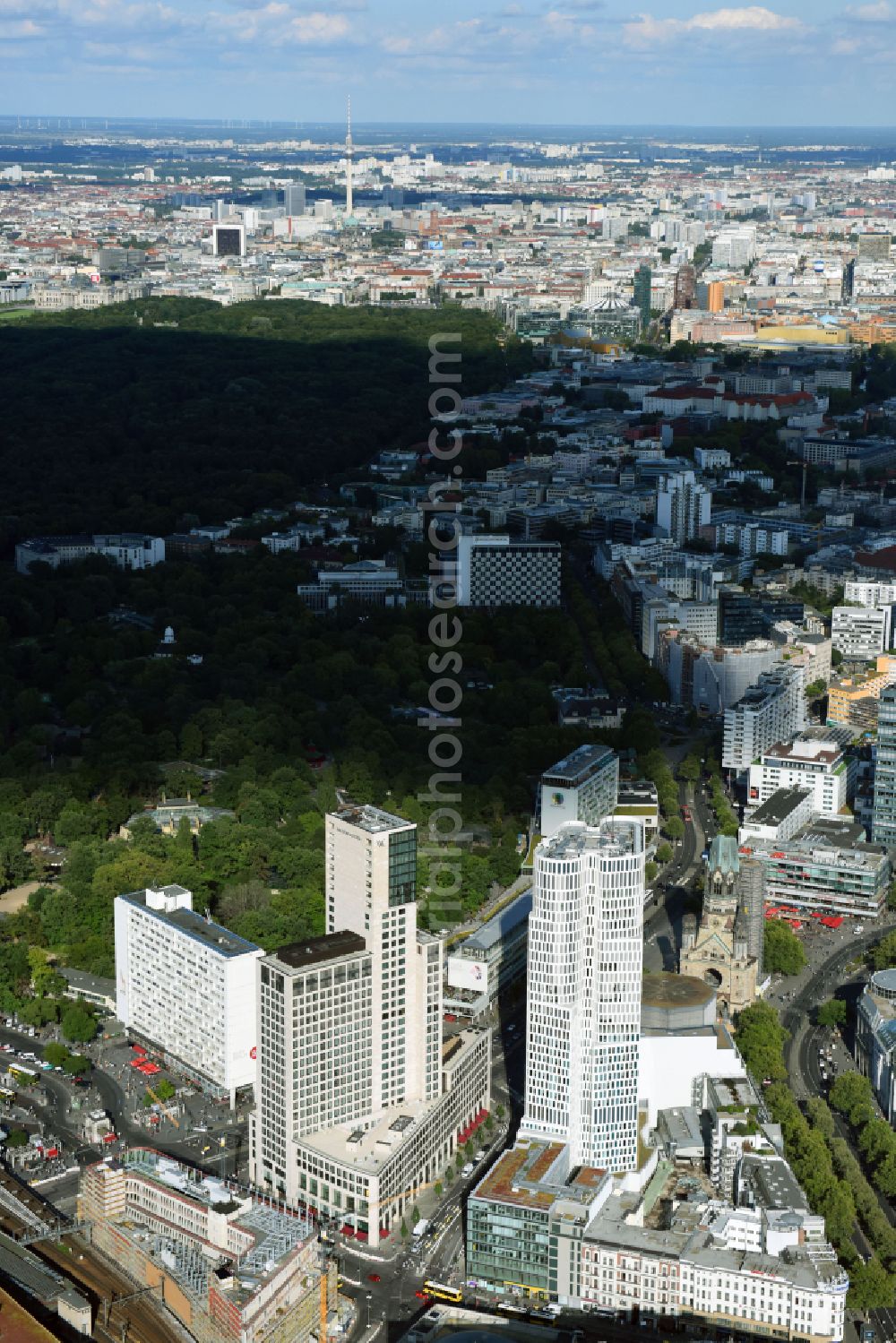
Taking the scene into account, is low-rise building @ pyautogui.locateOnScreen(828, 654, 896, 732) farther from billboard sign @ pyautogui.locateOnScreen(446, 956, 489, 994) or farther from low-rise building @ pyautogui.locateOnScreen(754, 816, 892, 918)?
billboard sign @ pyautogui.locateOnScreen(446, 956, 489, 994)

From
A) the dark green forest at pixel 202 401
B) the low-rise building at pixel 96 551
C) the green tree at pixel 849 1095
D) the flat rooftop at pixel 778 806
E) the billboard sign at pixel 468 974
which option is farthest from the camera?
the dark green forest at pixel 202 401

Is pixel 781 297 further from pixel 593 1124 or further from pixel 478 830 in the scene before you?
pixel 593 1124

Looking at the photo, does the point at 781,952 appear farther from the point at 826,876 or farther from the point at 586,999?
the point at 586,999

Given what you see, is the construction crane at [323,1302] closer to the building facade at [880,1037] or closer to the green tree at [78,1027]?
the green tree at [78,1027]

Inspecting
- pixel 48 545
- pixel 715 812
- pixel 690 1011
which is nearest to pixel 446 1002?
pixel 690 1011

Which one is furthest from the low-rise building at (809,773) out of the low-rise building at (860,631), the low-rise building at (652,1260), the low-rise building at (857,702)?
the low-rise building at (652,1260)
